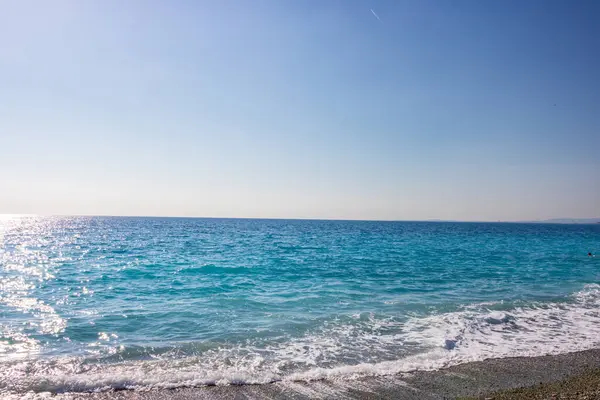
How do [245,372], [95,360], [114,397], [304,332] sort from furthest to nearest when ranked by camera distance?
1. [304,332]
2. [95,360]
3. [245,372]
4. [114,397]

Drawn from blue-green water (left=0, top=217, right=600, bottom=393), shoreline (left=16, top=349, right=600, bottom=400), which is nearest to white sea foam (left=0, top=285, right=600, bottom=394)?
blue-green water (left=0, top=217, right=600, bottom=393)

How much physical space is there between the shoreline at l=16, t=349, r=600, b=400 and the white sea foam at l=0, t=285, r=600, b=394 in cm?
31

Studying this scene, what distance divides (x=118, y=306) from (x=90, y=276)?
9.71 m

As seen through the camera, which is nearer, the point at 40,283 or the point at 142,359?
the point at 142,359

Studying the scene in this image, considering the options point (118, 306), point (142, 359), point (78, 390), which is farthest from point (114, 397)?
point (118, 306)

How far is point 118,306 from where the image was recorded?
14.9 metres

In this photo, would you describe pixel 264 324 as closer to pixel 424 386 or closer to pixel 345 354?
pixel 345 354

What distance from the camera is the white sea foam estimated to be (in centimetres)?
800

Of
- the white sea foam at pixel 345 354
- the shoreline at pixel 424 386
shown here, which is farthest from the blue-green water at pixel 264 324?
the shoreline at pixel 424 386

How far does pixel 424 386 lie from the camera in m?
7.77

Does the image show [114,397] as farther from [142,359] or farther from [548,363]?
[548,363]

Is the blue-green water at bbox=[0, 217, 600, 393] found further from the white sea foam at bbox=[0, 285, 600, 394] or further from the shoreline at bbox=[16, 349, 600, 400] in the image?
the shoreline at bbox=[16, 349, 600, 400]

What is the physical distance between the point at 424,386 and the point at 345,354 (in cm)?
247

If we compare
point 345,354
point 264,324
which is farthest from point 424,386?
point 264,324
